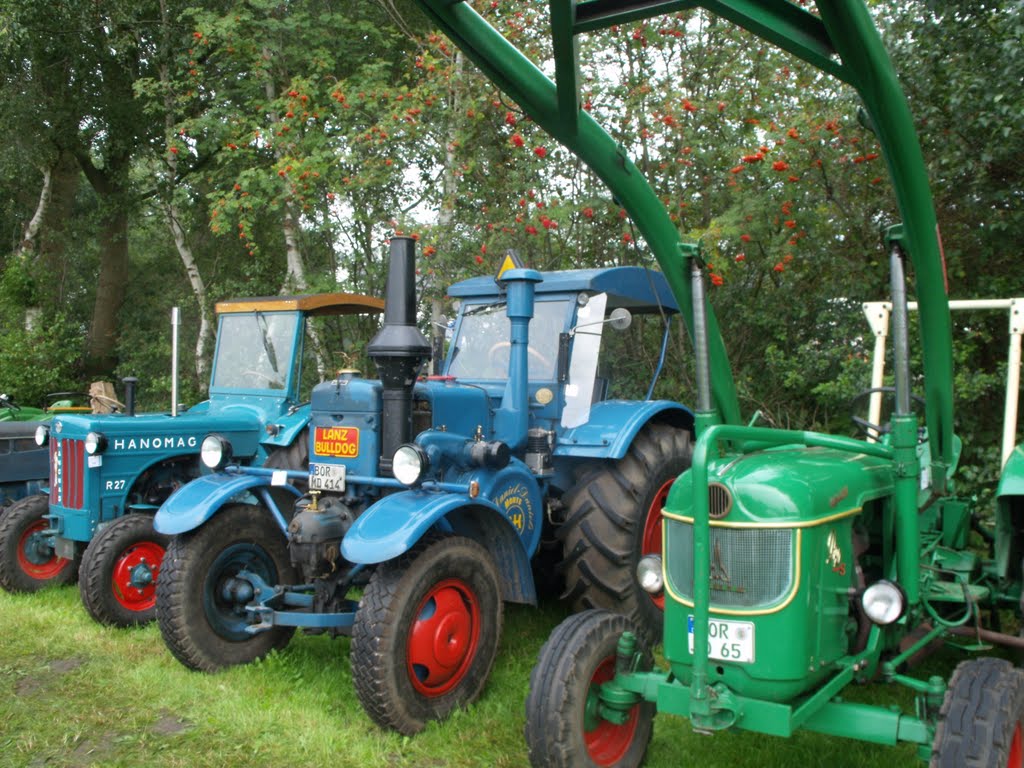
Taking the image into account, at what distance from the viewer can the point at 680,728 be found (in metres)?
3.69

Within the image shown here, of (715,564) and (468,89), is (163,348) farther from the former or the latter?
(715,564)

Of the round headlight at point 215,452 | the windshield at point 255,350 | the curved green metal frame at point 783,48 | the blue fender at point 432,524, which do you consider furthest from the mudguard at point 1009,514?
the windshield at point 255,350

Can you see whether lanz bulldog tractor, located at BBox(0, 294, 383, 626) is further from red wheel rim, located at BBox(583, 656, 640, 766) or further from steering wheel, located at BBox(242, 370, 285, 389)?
red wheel rim, located at BBox(583, 656, 640, 766)

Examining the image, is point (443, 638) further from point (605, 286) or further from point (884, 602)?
point (605, 286)

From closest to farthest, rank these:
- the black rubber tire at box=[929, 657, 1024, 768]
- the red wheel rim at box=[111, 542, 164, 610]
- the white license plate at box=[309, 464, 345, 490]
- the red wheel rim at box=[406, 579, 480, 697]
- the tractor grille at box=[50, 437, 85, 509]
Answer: the black rubber tire at box=[929, 657, 1024, 768]
the red wheel rim at box=[406, 579, 480, 697]
the white license plate at box=[309, 464, 345, 490]
the red wheel rim at box=[111, 542, 164, 610]
the tractor grille at box=[50, 437, 85, 509]

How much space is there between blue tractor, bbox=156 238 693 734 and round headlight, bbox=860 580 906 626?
173 centimetres

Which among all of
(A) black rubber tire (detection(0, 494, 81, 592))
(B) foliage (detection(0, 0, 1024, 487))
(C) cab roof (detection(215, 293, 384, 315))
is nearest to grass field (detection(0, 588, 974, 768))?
(A) black rubber tire (detection(0, 494, 81, 592))

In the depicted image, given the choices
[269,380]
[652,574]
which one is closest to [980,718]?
[652,574]

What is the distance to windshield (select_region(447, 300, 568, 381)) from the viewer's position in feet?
17.1

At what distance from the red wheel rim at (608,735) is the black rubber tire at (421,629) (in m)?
0.90

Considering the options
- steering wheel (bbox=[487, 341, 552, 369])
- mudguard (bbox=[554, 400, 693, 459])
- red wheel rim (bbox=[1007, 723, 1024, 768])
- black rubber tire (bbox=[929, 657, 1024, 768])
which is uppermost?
steering wheel (bbox=[487, 341, 552, 369])

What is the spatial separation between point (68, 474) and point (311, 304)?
6.29ft

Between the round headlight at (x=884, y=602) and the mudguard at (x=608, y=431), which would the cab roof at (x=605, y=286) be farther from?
the round headlight at (x=884, y=602)

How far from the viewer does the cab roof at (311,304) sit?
20.4ft
